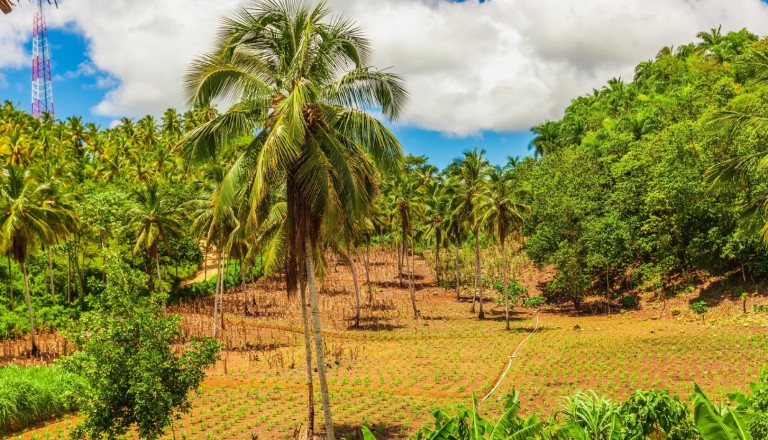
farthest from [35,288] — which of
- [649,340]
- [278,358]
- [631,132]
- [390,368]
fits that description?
[631,132]

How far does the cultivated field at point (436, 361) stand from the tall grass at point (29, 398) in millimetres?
738

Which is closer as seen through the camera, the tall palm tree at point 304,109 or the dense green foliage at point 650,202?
the tall palm tree at point 304,109

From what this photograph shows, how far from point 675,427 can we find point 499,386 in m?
12.7

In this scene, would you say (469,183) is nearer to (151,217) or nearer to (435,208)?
(435,208)

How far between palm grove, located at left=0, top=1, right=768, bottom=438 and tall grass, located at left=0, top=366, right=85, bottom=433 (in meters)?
8.04

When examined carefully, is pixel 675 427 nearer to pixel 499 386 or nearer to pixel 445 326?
pixel 499 386

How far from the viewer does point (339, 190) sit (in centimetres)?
1105

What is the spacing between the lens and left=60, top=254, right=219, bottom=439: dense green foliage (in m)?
9.09

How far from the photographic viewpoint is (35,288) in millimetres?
37500

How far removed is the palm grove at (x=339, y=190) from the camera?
1103 centimetres

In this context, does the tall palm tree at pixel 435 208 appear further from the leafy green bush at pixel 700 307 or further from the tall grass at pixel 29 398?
the tall grass at pixel 29 398

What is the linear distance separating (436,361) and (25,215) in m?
20.8

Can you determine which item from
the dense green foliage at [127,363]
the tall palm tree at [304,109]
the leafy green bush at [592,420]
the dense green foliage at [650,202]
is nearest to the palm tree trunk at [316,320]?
the tall palm tree at [304,109]

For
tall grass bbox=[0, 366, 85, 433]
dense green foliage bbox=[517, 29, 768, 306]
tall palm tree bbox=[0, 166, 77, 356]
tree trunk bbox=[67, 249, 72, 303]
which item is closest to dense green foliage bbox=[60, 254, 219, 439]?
tall grass bbox=[0, 366, 85, 433]
